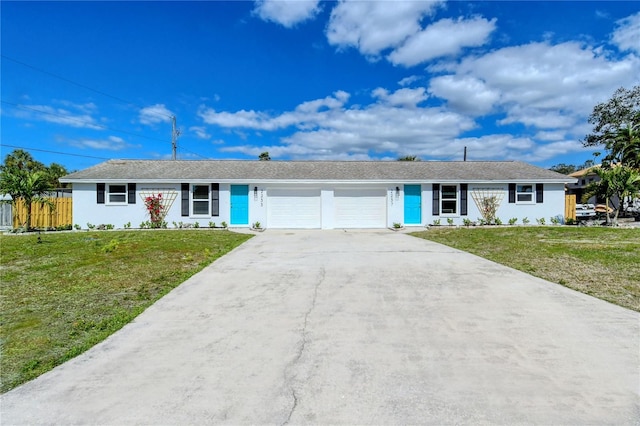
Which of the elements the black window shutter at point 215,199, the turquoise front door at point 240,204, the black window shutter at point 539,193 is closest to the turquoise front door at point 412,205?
the black window shutter at point 539,193

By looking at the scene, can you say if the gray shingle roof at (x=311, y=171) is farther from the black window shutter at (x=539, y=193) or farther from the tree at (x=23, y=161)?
the tree at (x=23, y=161)

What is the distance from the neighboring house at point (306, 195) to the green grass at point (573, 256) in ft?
15.1

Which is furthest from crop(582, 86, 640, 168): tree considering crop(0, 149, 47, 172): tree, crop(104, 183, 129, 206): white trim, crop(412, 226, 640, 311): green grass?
crop(0, 149, 47, 172): tree

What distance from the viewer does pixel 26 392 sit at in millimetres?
2953

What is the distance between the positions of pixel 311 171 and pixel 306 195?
5.95ft

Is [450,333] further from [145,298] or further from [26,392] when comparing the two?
[145,298]

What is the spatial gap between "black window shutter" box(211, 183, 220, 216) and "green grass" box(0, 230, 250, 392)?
598cm

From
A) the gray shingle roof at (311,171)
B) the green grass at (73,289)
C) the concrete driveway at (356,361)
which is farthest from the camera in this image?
the gray shingle roof at (311,171)

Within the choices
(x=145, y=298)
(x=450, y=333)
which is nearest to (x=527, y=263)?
(x=450, y=333)

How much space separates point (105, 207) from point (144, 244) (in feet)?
26.7

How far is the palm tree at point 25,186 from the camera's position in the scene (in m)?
14.5

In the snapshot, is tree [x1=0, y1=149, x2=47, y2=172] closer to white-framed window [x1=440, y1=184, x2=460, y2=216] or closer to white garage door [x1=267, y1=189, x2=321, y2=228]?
white garage door [x1=267, y1=189, x2=321, y2=228]

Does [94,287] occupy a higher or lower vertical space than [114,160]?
lower

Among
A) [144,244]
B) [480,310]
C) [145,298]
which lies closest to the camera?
[480,310]
